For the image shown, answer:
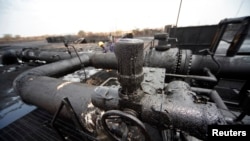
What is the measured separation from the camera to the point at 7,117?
2377mm

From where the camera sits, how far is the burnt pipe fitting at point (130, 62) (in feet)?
2.51

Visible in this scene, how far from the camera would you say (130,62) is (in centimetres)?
78

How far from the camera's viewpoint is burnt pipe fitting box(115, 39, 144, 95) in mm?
764

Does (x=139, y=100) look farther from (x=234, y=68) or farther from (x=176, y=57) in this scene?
(x=234, y=68)

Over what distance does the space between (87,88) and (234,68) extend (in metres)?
2.74

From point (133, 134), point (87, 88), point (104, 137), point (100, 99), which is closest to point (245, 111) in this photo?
point (133, 134)

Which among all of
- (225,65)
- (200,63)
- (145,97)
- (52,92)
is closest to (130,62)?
(145,97)

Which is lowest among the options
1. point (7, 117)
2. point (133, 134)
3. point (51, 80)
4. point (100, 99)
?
point (7, 117)

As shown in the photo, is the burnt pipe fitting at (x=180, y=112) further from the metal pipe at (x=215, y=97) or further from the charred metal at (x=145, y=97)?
the metal pipe at (x=215, y=97)

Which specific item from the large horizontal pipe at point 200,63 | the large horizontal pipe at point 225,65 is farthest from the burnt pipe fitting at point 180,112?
the large horizontal pipe at point 225,65

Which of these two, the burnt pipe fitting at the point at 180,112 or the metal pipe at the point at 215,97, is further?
the metal pipe at the point at 215,97

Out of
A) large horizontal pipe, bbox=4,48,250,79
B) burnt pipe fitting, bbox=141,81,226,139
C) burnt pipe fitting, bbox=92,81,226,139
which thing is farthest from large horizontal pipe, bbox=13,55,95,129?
large horizontal pipe, bbox=4,48,250,79

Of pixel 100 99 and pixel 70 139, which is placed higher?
pixel 100 99

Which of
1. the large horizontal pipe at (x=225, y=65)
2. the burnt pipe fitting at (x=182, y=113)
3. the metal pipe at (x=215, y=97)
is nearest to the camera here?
the burnt pipe fitting at (x=182, y=113)
